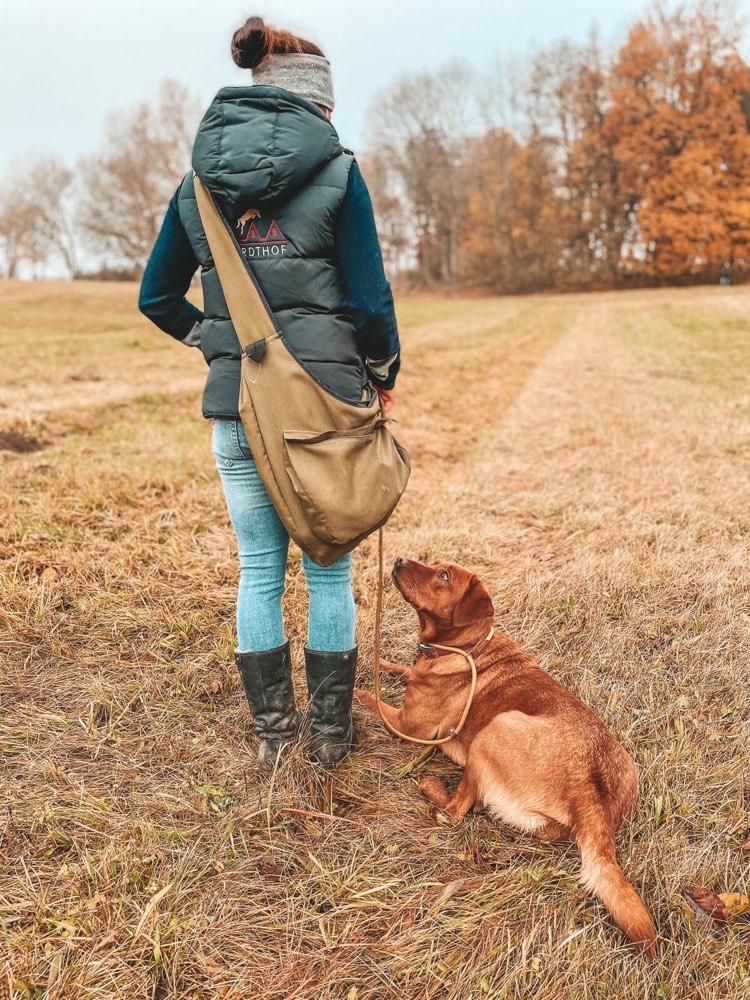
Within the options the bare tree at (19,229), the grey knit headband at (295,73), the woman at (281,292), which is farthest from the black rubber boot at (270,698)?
the bare tree at (19,229)

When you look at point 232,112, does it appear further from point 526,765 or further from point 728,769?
point 728,769

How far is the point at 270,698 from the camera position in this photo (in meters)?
2.56

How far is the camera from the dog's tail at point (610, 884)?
1928 mm

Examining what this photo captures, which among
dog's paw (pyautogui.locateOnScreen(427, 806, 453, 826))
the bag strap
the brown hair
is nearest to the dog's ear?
dog's paw (pyautogui.locateOnScreen(427, 806, 453, 826))

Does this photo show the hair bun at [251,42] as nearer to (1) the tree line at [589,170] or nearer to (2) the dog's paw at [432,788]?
(2) the dog's paw at [432,788]

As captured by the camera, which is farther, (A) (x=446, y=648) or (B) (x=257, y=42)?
(A) (x=446, y=648)

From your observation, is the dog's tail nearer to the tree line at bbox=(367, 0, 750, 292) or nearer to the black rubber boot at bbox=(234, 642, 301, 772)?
the black rubber boot at bbox=(234, 642, 301, 772)

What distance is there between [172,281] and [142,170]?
45316 mm

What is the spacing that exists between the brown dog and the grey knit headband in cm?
174

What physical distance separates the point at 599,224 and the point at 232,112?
43.9 metres

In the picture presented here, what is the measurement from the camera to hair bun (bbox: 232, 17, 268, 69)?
2.09 m

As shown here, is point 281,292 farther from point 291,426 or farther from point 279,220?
point 291,426

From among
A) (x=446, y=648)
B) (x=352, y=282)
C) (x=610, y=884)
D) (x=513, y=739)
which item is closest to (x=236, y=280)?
(x=352, y=282)

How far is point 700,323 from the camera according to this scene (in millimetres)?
19984
